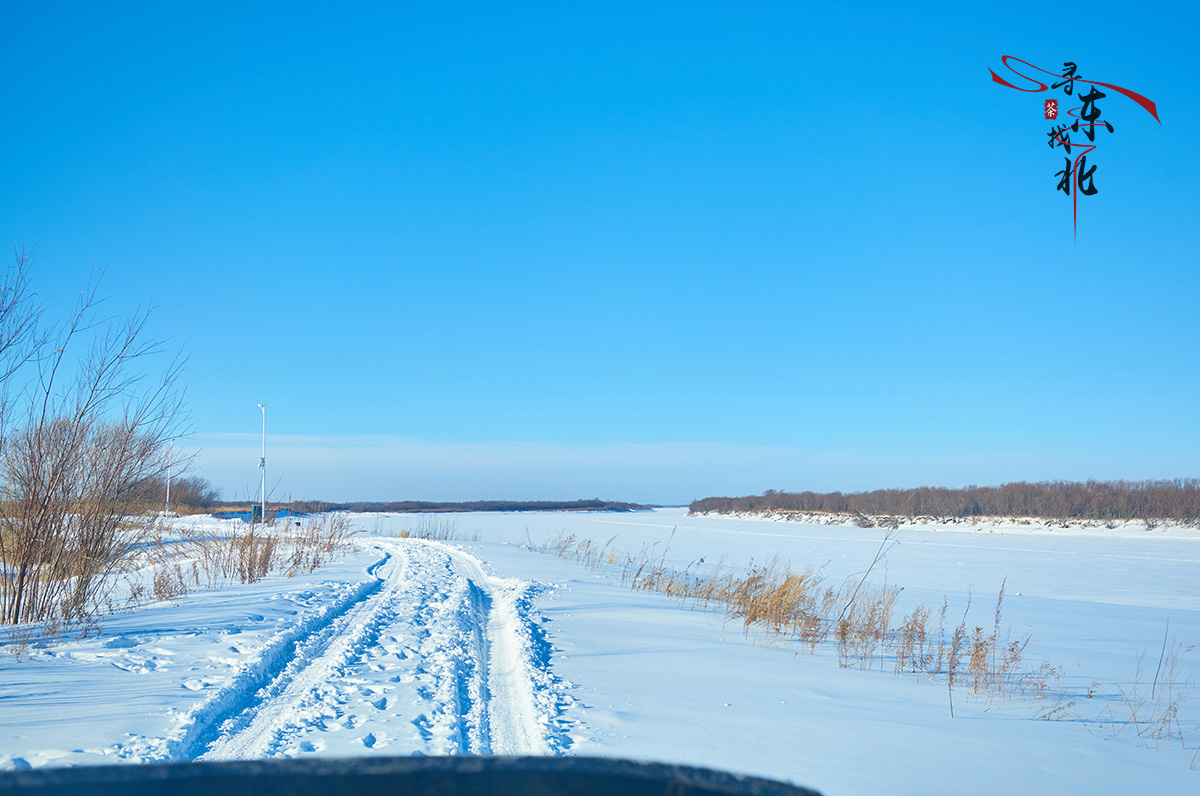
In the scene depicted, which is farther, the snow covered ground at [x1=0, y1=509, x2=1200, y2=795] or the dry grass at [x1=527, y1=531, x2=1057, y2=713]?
the dry grass at [x1=527, y1=531, x2=1057, y2=713]

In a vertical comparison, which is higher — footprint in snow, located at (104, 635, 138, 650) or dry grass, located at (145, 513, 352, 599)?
footprint in snow, located at (104, 635, 138, 650)

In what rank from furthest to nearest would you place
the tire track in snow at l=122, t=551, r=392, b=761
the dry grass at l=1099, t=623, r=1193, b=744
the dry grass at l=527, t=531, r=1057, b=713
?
the dry grass at l=527, t=531, r=1057, b=713, the dry grass at l=1099, t=623, r=1193, b=744, the tire track in snow at l=122, t=551, r=392, b=761

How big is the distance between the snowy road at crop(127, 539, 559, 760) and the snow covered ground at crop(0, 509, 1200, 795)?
25mm

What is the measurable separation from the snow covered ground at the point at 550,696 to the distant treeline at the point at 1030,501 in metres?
37.4

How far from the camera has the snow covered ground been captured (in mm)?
4141

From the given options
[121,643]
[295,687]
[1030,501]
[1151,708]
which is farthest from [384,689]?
[1030,501]

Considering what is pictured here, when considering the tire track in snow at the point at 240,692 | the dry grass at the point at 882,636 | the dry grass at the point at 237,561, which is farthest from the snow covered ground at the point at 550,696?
the dry grass at the point at 237,561

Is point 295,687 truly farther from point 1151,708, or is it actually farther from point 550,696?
point 1151,708

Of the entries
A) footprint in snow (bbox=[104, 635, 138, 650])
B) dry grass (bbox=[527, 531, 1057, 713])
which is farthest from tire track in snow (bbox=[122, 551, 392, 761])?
dry grass (bbox=[527, 531, 1057, 713])

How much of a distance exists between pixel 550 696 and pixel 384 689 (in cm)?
132

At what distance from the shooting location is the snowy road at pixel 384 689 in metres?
4.18

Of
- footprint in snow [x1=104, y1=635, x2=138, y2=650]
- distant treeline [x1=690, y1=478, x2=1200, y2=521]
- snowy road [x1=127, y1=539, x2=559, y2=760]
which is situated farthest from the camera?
distant treeline [x1=690, y1=478, x2=1200, y2=521]

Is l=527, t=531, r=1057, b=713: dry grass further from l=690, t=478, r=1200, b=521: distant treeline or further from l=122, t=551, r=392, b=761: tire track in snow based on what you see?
l=690, t=478, r=1200, b=521: distant treeline

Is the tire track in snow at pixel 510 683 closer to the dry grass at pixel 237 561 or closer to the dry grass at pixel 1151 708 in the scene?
the dry grass at pixel 1151 708
